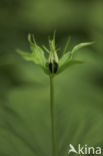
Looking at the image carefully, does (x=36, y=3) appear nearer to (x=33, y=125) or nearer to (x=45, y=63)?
(x=33, y=125)

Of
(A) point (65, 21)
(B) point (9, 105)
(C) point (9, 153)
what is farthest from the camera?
(A) point (65, 21)

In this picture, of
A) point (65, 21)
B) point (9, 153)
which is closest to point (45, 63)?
point (9, 153)

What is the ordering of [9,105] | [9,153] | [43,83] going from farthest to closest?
1. [43,83]
2. [9,105]
3. [9,153]

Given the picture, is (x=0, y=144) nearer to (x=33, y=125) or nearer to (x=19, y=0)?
(x=33, y=125)

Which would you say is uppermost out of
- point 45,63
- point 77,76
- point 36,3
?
point 45,63

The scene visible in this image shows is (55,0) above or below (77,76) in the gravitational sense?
above

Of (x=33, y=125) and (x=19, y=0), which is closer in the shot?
(x=33, y=125)

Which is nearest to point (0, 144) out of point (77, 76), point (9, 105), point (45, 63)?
point (9, 105)
